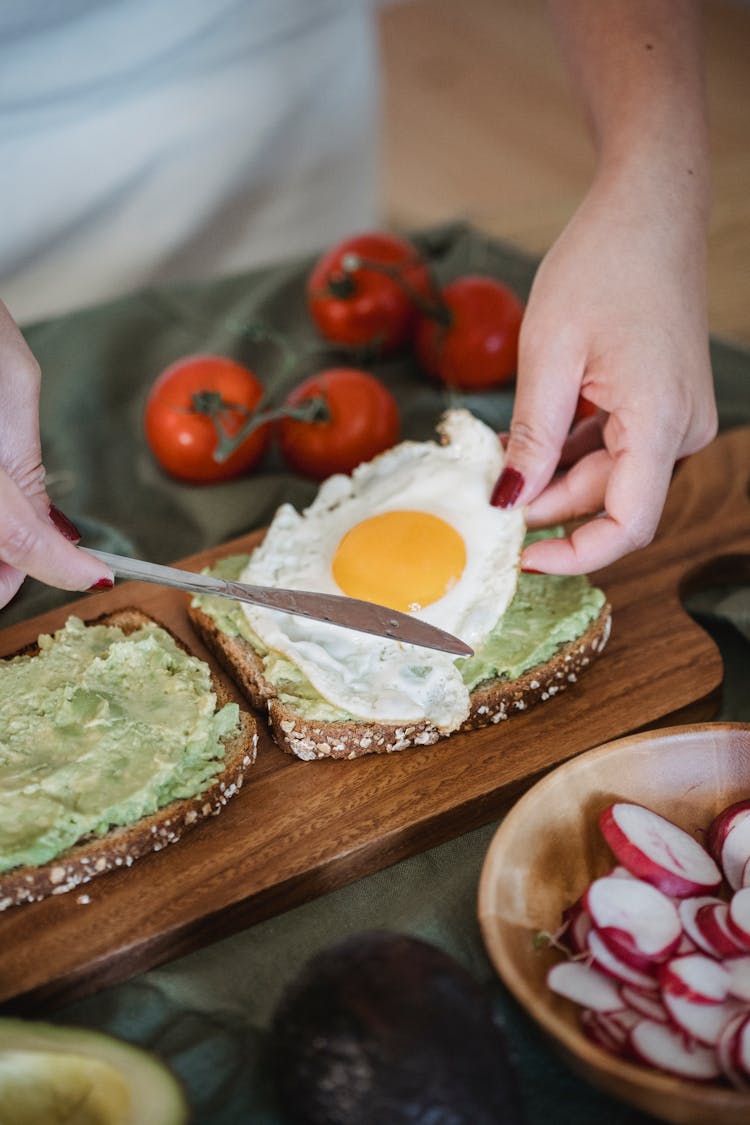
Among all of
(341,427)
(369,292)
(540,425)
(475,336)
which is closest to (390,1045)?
(540,425)

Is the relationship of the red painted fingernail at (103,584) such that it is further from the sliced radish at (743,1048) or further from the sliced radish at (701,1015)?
the sliced radish at (743,1048)

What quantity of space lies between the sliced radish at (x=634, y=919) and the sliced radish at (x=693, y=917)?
0.02 m

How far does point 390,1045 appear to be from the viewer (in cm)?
148

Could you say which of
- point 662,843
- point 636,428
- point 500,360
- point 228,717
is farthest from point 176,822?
point 500,360

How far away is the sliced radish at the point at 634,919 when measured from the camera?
1.75 metres

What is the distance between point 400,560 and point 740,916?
1.11 meters

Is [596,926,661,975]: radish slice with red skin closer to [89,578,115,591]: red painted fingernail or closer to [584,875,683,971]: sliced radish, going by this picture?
[584,875,683,971]: sliced radish

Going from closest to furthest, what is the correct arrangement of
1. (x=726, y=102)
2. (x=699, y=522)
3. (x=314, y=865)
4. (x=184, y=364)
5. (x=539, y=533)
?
(x=314, y=865), (x=539, y=533), (x=699, y=522), (x=184, y=364), (x=726, y=102)

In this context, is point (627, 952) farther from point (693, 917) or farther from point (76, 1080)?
point (76, 1080)

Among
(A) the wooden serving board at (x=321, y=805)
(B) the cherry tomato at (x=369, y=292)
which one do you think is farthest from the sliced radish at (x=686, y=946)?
(B) the cherry tomato at (x=369, y=292)

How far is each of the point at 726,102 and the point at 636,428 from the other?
6.34m

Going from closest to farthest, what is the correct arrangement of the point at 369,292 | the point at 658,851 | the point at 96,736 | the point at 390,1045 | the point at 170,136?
the point at 390,1045 < the point at 658,851 < the point at 96,736 < the point at 369,292 < the point at 170,136

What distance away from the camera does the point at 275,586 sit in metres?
2.57

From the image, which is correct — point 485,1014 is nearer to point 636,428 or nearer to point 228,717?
point 228,717
